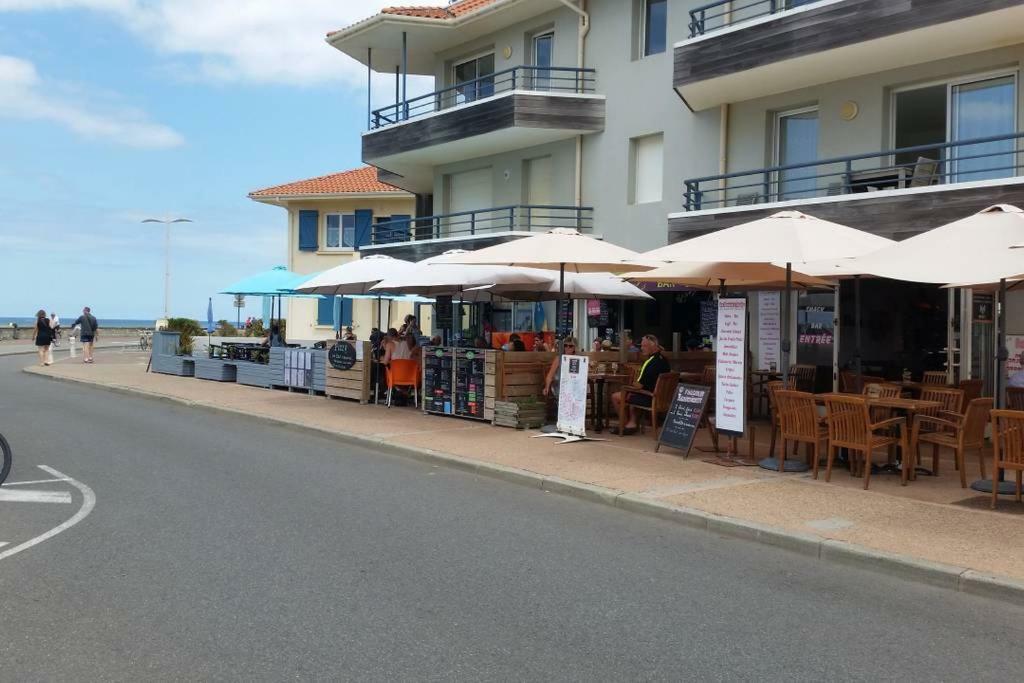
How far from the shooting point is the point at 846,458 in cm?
1066

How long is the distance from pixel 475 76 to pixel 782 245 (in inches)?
638

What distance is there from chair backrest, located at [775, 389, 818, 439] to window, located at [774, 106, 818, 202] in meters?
→ 7.24

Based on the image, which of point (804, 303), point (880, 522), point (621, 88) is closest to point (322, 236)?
point (621, 88)

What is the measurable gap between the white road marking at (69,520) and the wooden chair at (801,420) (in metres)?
7.25

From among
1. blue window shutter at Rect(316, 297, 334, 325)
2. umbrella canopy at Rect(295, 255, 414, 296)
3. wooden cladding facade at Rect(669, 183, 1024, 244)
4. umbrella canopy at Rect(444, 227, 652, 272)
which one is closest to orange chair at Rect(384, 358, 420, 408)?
umbrella canopy at Rect(295, 255, 414, 296)

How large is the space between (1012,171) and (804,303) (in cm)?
401

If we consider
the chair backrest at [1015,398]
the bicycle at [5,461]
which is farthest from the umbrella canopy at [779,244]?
the bicycle at [5,461]

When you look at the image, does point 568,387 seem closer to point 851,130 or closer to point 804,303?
point 804,303

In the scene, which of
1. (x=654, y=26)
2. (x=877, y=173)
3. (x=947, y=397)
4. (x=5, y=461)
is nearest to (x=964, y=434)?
(x=947, y=397)

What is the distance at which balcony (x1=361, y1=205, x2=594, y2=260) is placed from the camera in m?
20.6

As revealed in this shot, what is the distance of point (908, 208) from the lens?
514 inches

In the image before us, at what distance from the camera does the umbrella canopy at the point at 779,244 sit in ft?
31.1

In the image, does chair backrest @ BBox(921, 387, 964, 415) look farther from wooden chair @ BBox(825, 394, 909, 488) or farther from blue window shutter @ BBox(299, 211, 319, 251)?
blue window shutter @ BBox(299, 211, 319, 251)

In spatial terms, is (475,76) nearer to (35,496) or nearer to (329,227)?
(329,227)
